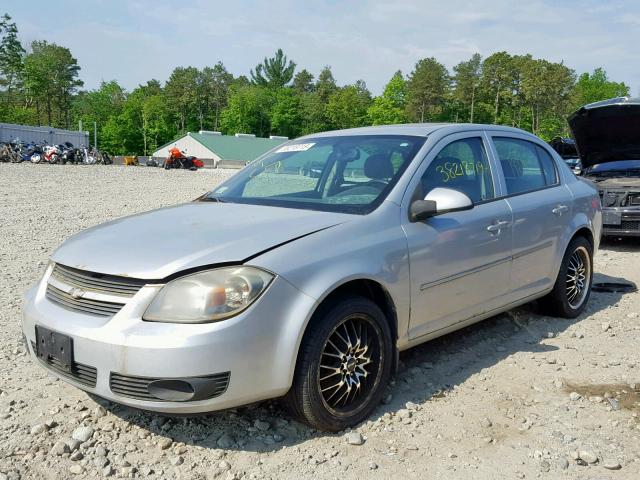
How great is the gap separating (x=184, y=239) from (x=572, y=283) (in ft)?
12.4

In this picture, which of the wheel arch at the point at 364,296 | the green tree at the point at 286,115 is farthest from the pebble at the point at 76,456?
the green tree at the point at 286,115

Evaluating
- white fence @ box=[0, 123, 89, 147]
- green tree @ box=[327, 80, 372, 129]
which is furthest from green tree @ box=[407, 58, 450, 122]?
white fence @ box=[0, 123, 89, 147]

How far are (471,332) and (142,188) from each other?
1616 cm

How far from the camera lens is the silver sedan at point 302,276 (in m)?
2.73

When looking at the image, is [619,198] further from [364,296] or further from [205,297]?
[205,297]

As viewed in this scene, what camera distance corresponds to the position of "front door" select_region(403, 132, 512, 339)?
11.8 feet

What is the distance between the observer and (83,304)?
2918 mm

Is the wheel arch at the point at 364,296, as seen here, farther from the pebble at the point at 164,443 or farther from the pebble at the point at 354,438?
the pebble at the point at 164,443

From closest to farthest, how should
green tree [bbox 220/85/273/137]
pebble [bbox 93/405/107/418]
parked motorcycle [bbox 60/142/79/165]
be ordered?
1. pebble [bbox 93/405/107/418]
2. parked motorcycle [bbox 60/142/79/165]
3. green tree [bbox 220/85/273/137]

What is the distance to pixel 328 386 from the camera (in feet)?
10.3

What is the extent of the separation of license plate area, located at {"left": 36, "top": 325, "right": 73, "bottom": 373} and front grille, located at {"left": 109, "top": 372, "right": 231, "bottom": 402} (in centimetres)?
26

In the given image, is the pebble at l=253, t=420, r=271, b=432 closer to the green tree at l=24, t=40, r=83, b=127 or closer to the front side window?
the front side window

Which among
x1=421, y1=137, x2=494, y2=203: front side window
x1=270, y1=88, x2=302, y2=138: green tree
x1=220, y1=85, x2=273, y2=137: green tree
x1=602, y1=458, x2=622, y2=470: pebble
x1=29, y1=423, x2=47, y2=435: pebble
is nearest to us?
x1=602, y1=458, x2=622, y2=470: pebble

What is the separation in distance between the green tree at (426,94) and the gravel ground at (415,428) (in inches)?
3328
